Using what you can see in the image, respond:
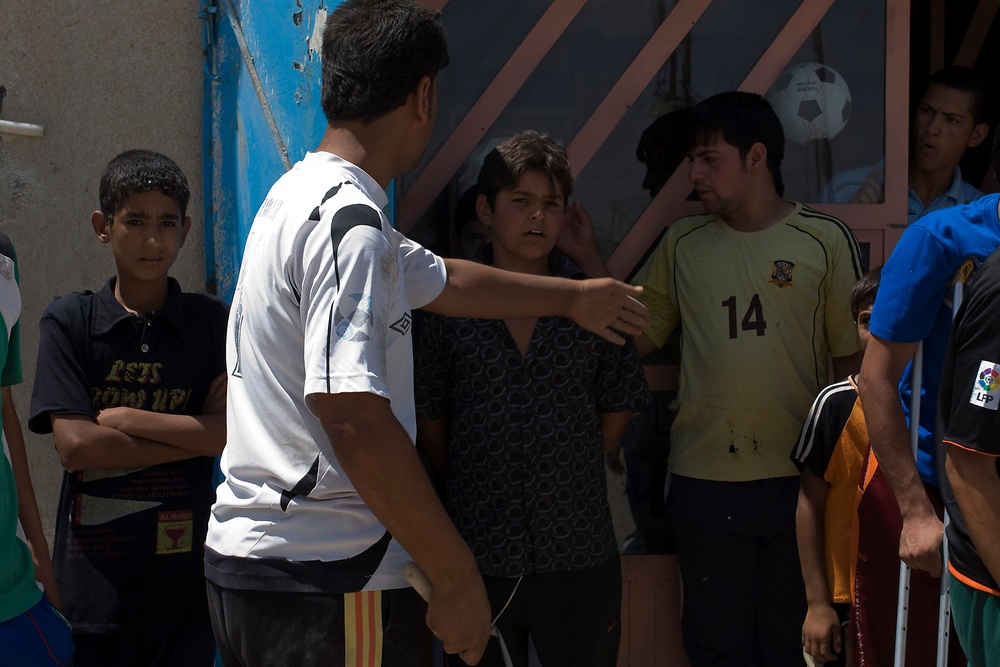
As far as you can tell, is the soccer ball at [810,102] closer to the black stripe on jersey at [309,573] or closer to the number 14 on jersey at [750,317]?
the number 14 on jersey at [750,317]

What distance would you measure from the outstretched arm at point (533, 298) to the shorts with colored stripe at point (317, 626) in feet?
1.98

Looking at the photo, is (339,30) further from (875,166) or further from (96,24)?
(875,166)

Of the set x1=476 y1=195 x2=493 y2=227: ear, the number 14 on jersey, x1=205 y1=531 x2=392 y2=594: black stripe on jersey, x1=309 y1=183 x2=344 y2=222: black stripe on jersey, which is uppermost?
x1=476 y1=195 x2=493 y2=227: ear

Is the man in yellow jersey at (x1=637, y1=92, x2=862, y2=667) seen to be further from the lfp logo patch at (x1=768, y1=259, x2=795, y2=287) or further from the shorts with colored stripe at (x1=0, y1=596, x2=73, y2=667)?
the shorts with colored stripe at (x1=0, y1=596, x2=73, y2=667)

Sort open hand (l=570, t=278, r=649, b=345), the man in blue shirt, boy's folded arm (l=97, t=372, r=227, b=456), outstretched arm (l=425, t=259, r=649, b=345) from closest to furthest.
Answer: outstretched arm (l=425, t=259, r=649, b=345) → open hand (l=570, t=278, r=649, b=345) → boy's folded arm (l=97, t=372, r=227, b=456) → the man in blue shirt

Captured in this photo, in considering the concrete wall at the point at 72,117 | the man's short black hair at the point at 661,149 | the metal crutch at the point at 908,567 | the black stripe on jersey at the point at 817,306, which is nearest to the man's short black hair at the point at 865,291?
the black stripe on jersey at the point at 817,306

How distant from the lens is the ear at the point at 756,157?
129 inches

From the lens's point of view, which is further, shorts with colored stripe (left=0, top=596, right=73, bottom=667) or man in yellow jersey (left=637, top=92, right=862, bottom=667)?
man in yellow jersey (left=637, top=92, right=862, bottom=667)

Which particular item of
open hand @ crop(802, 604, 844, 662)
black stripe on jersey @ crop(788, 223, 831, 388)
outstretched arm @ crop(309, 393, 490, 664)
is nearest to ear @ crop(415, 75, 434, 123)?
outstretched arm @ crop(309, 393, 490, 664)

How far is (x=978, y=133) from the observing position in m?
3.89

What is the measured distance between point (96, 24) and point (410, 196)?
118 centimetres

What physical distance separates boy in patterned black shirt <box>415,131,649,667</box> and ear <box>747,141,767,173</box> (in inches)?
27.4

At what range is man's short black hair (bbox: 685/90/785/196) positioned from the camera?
3.26 metres

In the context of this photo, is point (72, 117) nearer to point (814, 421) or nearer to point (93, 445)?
point (93, 445)
